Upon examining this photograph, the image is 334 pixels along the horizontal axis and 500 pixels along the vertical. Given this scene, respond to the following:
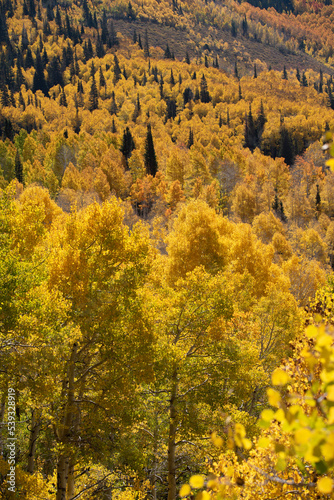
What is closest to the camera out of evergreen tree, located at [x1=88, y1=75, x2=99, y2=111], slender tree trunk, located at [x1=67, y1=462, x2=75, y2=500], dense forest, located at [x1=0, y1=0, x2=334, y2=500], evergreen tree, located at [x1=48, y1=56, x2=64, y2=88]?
dense forest, located at [x1=0, y1=0, x2=334, y2=500]

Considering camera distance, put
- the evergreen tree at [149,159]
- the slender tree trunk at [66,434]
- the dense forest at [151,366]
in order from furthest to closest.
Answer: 1. the evergreen tree at [149,159]
2. the slender tree trunk at [66,434]
3. the dense forest at [151,366]

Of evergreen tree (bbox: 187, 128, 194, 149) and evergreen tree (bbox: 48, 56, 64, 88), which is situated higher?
evergreen tree (bbox: 48, 56, 64, 88)

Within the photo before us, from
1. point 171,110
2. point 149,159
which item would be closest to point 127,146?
point 149,159

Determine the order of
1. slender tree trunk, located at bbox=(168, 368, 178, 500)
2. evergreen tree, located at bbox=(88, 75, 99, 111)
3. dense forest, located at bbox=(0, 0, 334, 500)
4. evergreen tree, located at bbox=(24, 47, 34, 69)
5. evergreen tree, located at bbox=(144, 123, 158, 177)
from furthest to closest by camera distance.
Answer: evergreen tree, located at bbox=(24, 47, 34, 69), evergreen tree, located at bbox=(88, 75, 99, 111), evergreen tree, located at bbox=(144, 123, 158, 177), slender tree trunk, located at bbox=(168, 368, 178, 500), dense forest, located at bbox=(0, 0, 334, 500)

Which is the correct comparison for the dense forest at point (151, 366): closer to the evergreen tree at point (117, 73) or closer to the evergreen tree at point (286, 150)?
the evergreen tree at point (286, 150)

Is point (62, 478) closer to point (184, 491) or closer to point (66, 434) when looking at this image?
point (66, 434)

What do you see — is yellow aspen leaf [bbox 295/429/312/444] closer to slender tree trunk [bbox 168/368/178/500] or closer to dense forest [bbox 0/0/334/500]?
dense forest [bbox 0/0/334/500]

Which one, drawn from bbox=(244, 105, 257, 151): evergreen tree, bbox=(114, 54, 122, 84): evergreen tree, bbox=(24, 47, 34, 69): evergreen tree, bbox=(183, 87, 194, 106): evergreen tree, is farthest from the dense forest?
bbox=(24, 47, 34, 69): evergreen tree

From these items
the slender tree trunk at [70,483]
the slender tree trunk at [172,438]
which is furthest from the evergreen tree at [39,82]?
the slender tree trunk at [70,483]

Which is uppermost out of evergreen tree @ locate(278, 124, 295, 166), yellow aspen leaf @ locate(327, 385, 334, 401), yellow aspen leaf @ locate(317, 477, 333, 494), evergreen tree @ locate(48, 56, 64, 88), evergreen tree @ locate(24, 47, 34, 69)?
evergreen tree @ locate(24, 47, 34, 69)

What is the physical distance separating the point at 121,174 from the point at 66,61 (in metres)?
145

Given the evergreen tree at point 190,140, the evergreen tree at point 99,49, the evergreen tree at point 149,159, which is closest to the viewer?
the evergreen tree at point 149,159

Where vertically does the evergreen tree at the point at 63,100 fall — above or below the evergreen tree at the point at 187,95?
below

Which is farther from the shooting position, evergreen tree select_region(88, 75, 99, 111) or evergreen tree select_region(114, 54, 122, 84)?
evergreen tree select_region(114, 54, 122, 84)
